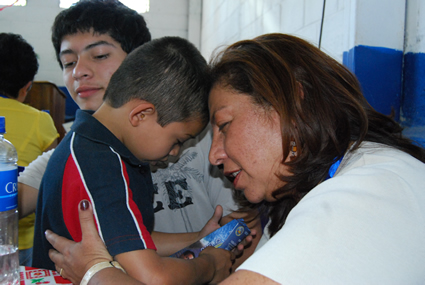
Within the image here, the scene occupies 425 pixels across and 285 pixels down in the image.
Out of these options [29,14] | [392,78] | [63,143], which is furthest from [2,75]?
[29,14]

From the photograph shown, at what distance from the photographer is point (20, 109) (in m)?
2.26

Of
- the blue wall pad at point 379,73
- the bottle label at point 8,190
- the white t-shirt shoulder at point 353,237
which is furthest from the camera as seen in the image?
the blue wall pad at point 379,73

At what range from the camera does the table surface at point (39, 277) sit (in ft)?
2.88

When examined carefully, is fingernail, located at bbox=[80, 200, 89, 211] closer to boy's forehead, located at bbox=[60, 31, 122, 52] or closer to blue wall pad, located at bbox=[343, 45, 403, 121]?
boy's forehead, located at bbox=[60, 31, 122, 52]

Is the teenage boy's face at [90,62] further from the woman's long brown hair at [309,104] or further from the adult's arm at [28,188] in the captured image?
the woman's long brown hair at [309,104]

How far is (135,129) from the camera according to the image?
113 centimetres

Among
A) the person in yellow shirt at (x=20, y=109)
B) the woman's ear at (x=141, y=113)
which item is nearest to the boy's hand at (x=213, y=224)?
the woman's ear at (x=141, y=113)

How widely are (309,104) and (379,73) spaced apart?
686 mm

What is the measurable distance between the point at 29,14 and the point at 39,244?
5396 millimetres

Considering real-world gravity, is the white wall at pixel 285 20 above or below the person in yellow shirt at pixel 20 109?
above

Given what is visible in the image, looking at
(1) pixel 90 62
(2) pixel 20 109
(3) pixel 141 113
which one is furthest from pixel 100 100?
(2) pixel 20 109

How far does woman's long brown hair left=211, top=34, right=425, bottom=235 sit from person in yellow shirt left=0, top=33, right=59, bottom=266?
1.80 metres

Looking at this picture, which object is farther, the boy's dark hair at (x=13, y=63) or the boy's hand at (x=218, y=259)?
the boy's dark hair at (x=13, y=63)

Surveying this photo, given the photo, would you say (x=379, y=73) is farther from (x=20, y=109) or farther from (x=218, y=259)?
(x=20, y=109)
